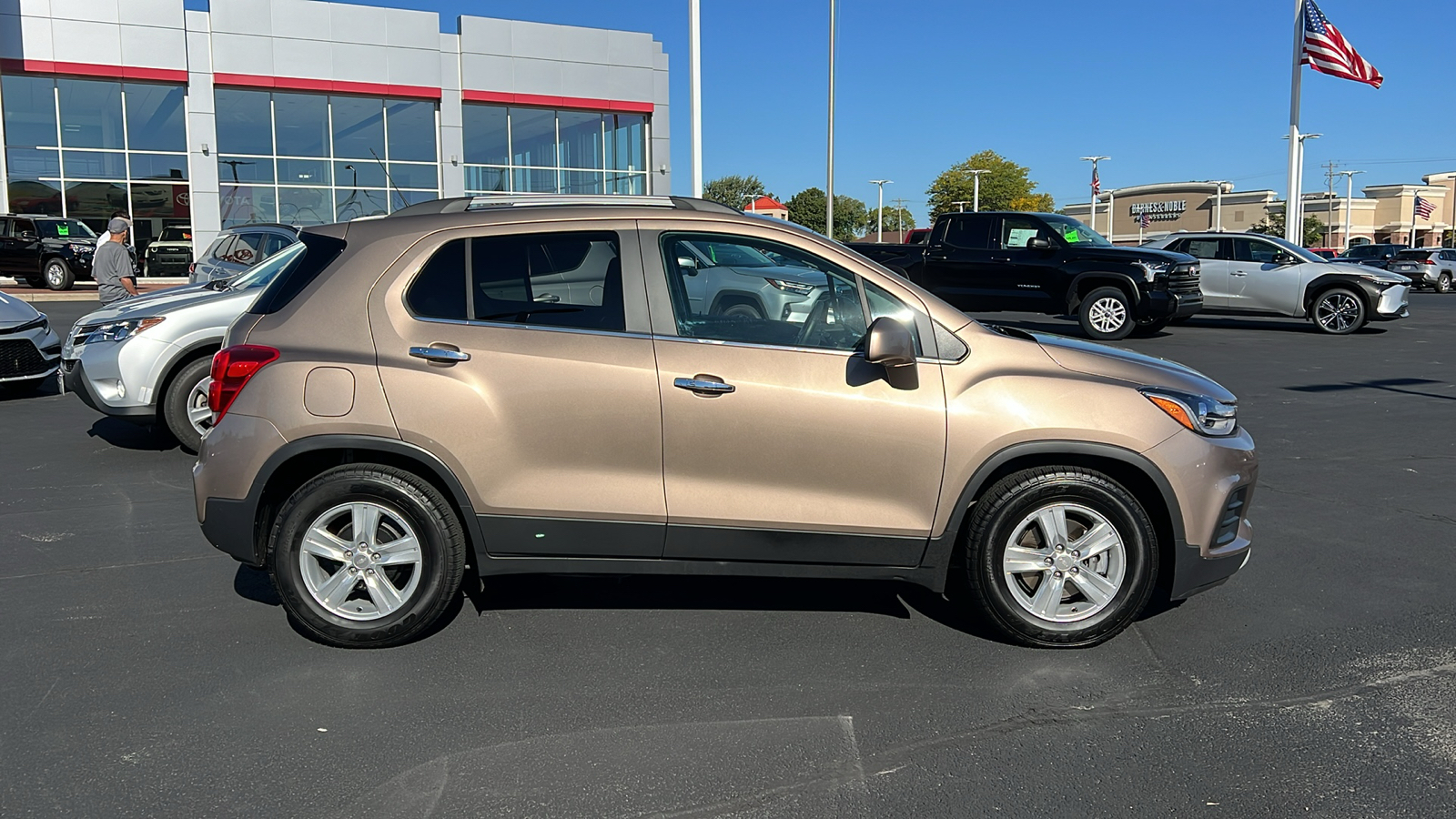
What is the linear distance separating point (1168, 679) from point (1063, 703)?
51cm

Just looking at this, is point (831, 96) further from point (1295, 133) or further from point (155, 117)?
point (155, 117)

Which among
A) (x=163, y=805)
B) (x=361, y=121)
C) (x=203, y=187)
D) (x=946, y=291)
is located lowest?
(x=163, y=805)

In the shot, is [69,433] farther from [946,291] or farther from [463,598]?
[946,291]

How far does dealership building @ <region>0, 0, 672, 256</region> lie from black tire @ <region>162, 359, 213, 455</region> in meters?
23.7

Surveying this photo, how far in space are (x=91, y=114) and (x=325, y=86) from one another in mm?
6696

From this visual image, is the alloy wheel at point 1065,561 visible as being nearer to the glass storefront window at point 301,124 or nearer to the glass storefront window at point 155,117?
the glass storefront window at point 301,124

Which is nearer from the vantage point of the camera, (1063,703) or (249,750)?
(249,750)

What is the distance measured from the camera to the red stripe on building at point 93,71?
31000 millimetres

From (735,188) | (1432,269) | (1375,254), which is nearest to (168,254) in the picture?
(1432,269)

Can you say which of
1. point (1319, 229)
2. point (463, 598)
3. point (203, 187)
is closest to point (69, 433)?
point (463, 598)

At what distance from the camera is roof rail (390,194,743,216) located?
15.4ft

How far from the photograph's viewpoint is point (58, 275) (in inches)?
1115

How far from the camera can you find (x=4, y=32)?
101 ft

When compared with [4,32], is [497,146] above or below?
below
